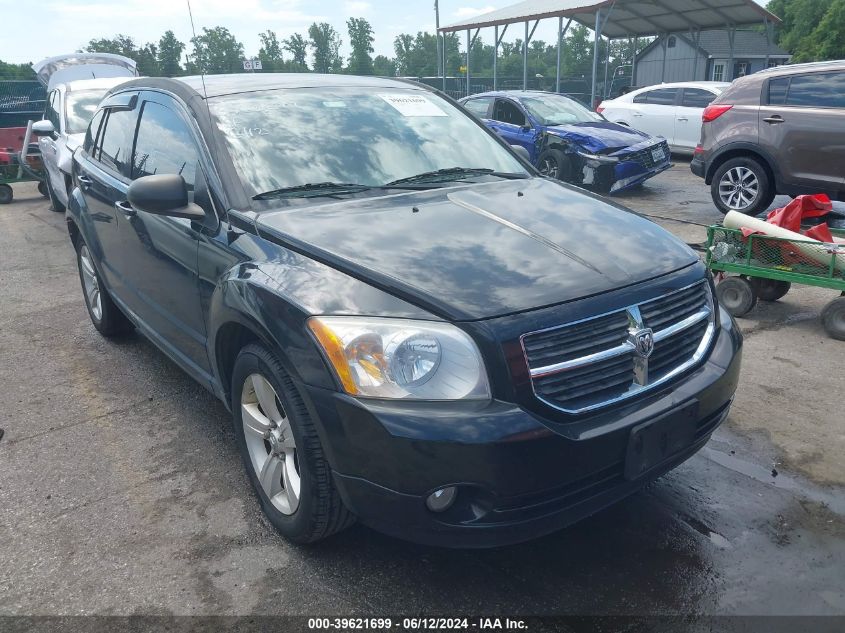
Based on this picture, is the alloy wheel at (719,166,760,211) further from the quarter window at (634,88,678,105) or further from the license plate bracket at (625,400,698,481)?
the license plate bracket at (625,400,698,481)

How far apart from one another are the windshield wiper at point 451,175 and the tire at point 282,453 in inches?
43.4

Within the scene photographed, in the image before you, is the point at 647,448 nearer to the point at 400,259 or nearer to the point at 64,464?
the point at 400,259

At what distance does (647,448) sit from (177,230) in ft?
7.46

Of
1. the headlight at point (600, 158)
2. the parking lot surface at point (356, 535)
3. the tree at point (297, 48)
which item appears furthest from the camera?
the tree at point (297, 48)

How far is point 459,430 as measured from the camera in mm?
2152

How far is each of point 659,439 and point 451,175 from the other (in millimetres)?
1672

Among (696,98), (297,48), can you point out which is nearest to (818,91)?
(696,98)

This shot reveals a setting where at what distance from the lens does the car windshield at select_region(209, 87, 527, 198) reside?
3197mm

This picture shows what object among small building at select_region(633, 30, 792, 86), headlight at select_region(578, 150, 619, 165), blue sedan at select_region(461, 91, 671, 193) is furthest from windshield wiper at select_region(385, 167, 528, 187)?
small building at select_region(633, 30, 792, 86)

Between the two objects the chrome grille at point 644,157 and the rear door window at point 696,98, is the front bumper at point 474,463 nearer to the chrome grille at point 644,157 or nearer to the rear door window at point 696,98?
the chrome grille at point 644,157

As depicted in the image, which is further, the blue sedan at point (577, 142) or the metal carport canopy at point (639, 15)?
the metal carport canopy at point (639, 15)

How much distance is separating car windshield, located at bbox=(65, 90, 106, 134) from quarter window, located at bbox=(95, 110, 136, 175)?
201 inches

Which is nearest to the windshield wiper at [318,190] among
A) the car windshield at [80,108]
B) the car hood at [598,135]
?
the car windshield at [80,108]

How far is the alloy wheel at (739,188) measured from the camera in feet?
28.1
